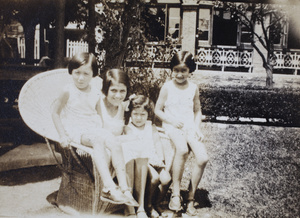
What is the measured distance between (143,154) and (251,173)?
1.82 metres

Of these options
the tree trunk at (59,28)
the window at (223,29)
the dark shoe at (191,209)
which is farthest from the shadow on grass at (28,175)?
the window at (223,29)

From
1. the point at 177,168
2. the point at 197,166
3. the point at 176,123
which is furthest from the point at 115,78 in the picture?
the point at 197,166

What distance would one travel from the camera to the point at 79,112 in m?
2.79

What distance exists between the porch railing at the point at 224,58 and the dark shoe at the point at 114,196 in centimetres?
1371

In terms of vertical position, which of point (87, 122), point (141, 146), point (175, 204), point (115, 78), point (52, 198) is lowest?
point (52, 198)

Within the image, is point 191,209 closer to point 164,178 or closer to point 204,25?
point 164,178

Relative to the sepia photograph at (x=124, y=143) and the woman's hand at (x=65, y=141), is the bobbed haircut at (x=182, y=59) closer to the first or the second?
the sepia photograph at (x=124, y=143)

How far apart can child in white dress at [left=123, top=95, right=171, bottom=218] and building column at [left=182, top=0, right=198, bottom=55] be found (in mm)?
12628

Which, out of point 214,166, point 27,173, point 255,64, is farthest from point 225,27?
point 27,173

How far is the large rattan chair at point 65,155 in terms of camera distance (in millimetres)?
2463

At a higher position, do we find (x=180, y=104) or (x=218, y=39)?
(x=218, y=39)

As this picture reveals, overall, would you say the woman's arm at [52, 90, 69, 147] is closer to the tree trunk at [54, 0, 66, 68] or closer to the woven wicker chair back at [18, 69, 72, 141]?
the woven wicker chair back at [18, 69, 72, 141]

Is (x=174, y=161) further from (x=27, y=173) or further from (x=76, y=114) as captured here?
(x=27, y=173)

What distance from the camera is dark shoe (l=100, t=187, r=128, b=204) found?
7.15 ft
